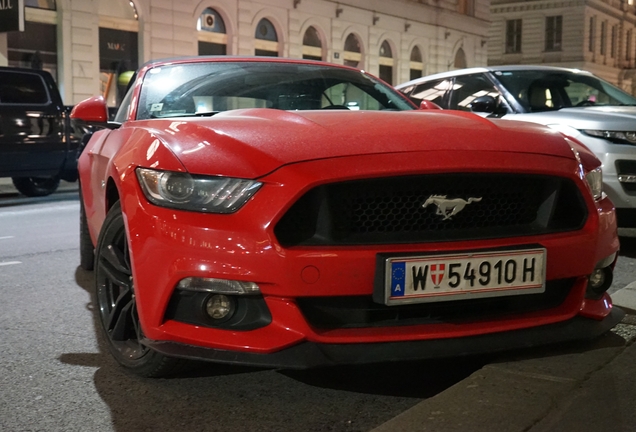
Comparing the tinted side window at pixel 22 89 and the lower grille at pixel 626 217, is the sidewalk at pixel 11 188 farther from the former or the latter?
the lower grille at pixel 626 217

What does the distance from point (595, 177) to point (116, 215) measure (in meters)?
1.84

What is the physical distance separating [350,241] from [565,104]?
5316mm

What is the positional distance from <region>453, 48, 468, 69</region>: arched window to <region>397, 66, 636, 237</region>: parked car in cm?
3197

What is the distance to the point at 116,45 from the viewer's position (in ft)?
76.0

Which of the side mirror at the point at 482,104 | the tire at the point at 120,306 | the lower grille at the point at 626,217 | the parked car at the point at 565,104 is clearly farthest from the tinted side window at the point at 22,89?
the tire at the point at 120,306

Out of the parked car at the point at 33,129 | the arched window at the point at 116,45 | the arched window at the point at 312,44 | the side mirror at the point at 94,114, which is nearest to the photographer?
the side mirror at the point at 94,114

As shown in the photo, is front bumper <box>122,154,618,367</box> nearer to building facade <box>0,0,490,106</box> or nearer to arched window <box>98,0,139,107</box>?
building facade <box>0,0,490,106</box>

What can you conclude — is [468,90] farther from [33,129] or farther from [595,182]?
[33,129]

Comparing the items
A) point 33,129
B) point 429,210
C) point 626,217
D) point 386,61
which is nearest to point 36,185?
point 33,129

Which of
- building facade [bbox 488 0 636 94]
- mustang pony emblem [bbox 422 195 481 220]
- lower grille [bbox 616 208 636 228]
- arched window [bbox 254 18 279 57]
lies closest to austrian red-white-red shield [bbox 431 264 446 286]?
mustang pony emblem [bbox 422 195 481 220]

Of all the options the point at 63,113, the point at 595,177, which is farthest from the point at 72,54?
the point at 595,177

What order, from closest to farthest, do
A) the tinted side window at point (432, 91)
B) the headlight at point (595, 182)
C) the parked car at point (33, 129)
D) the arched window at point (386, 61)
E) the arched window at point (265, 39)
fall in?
the headlight at point (595, 182) → the tinted side window at point (432, 91) → the parked car at point (33, 129) → the arched window at point (265, 39) → the arched window at point (386, 61)

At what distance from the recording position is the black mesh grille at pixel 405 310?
287 centimetres

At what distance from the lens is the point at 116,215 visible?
3.33 m
